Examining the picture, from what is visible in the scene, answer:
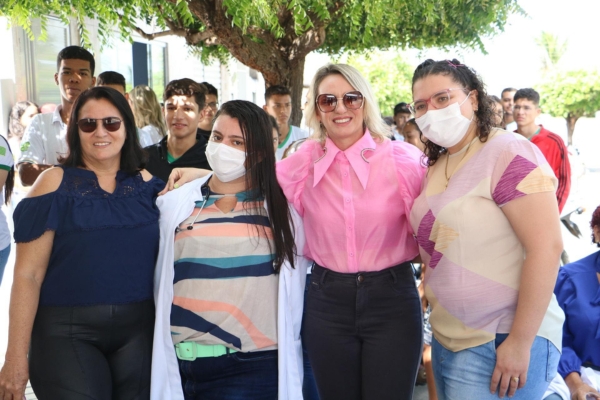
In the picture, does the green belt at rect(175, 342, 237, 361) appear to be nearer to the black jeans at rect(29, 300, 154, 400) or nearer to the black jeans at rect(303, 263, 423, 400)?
the black jeans at rect(29, 300, 154, 400)

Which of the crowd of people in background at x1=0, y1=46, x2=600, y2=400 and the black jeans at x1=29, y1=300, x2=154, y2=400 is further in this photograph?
the black jeans at x1=29, y1=300, x2=154, y2=400

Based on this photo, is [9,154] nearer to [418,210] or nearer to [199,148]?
[199,148]

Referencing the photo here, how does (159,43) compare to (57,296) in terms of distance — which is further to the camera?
(159,43)

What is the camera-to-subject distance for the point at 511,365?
227cm

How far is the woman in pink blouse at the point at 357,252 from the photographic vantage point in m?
2.76

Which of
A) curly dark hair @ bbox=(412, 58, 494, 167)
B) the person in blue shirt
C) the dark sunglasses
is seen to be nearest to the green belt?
the dark sunglasses

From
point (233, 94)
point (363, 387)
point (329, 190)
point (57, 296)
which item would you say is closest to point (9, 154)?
point (57, 296)

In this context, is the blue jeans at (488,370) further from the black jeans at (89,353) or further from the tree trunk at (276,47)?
the tree trunk at (276,47)

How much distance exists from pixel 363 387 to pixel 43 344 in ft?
4.64

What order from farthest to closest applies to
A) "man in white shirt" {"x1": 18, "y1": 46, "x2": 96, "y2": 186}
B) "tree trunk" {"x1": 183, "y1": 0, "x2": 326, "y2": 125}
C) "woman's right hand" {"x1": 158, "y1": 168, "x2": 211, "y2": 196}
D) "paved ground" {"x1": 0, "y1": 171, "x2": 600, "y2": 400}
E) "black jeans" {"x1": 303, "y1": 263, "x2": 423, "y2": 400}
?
"tree trunk" {"x1": 183, "y1": 0, "x2": 326, "y2": 125}
"paved ground" {"x1": 0, "y1": 171, "x2": 600, "y2": 400}
"man in white shirt" {"x1": 18, "y1": 46, "x2": 96, "y2": 186}
"woman's right hand" {"x1": 158, "y1": 168, "x2": 211, "y2": 196}
"black jeans" {"x1": 303, "y1": 263, "x2": 423, "y2": 400}

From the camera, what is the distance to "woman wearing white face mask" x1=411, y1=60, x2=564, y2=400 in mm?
2229

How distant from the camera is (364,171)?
2857 mm

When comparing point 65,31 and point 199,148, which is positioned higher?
point 65,31

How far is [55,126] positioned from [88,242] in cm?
235
